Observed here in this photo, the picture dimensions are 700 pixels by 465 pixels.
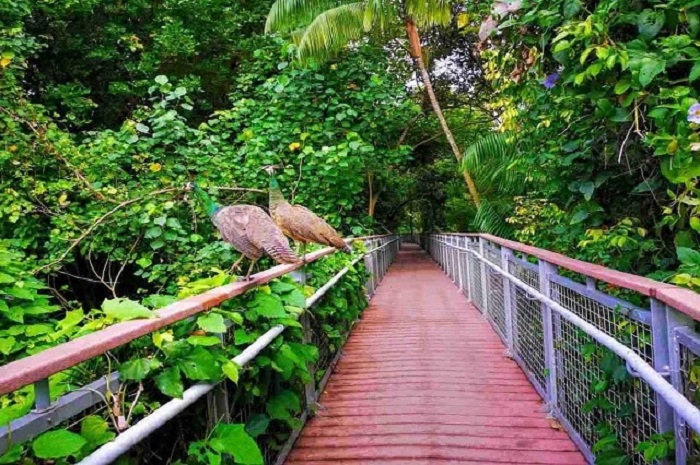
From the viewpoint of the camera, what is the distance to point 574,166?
2.78m

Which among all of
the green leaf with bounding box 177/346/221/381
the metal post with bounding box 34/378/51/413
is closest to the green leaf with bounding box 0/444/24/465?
the metal post with bounding box 34/378/51/413

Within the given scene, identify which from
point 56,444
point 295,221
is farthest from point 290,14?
point 56,444

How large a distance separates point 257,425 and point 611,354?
147cm

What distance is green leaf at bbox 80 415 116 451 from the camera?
1.24 m

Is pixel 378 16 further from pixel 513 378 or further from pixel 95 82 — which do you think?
pixel 513 378

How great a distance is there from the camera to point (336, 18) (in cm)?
897

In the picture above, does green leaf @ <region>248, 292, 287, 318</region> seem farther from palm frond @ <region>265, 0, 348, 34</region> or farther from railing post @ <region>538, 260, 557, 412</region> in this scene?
palm frond @ <region>265, 0, 348, 34</region>

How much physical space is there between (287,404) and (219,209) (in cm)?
108

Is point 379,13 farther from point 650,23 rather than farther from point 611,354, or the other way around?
point 611,354

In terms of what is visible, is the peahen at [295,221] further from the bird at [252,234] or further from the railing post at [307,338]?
the bird at [252,234]

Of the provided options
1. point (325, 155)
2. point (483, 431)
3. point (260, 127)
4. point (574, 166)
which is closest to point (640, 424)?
point (483, 431)

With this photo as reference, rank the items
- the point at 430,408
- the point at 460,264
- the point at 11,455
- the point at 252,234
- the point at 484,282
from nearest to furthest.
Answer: the point at 11,455, the point at 252,234, the point at 430,408, the point at 484,282, the point at 460,264

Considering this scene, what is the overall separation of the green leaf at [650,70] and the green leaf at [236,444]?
1.84 meters

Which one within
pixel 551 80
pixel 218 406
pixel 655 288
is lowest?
pixel 218 406
